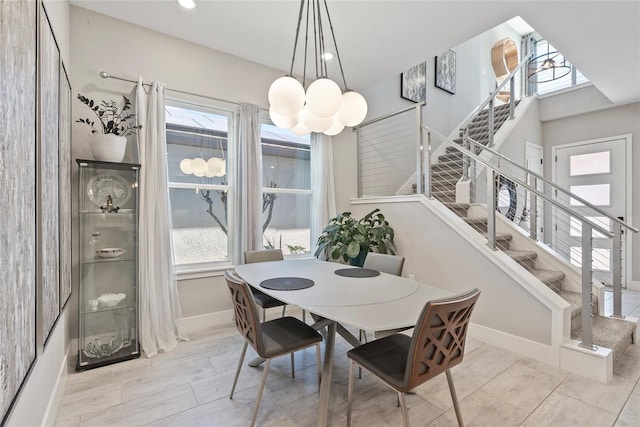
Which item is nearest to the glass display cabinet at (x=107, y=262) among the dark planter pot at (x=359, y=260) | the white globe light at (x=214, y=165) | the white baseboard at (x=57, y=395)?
the white baseboard at (x=57, y=395)

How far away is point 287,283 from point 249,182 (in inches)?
67.3

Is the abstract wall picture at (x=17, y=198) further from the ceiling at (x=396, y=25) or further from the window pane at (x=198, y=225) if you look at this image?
the window pane at (x=198, y=225)

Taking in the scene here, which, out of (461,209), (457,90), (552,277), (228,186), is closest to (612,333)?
(552,277)

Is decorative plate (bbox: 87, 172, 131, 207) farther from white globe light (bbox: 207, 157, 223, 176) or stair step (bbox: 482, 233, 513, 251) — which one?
stair step (bbox: 482, 233, 513, 251)

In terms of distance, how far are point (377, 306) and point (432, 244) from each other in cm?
200

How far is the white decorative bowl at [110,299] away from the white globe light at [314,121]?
2.18m

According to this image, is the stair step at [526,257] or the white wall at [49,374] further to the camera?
the stair step at [526,257]

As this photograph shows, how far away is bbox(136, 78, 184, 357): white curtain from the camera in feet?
8.99

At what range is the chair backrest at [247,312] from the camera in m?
1.67

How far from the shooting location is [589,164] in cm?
508

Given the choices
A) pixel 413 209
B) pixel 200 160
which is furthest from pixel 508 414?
pixel 200 160

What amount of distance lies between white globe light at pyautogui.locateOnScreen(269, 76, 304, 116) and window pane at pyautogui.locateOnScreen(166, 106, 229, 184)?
5.86ft

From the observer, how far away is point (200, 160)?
3367 millimetres

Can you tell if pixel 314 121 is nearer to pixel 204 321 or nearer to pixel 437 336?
pixel 437 336
